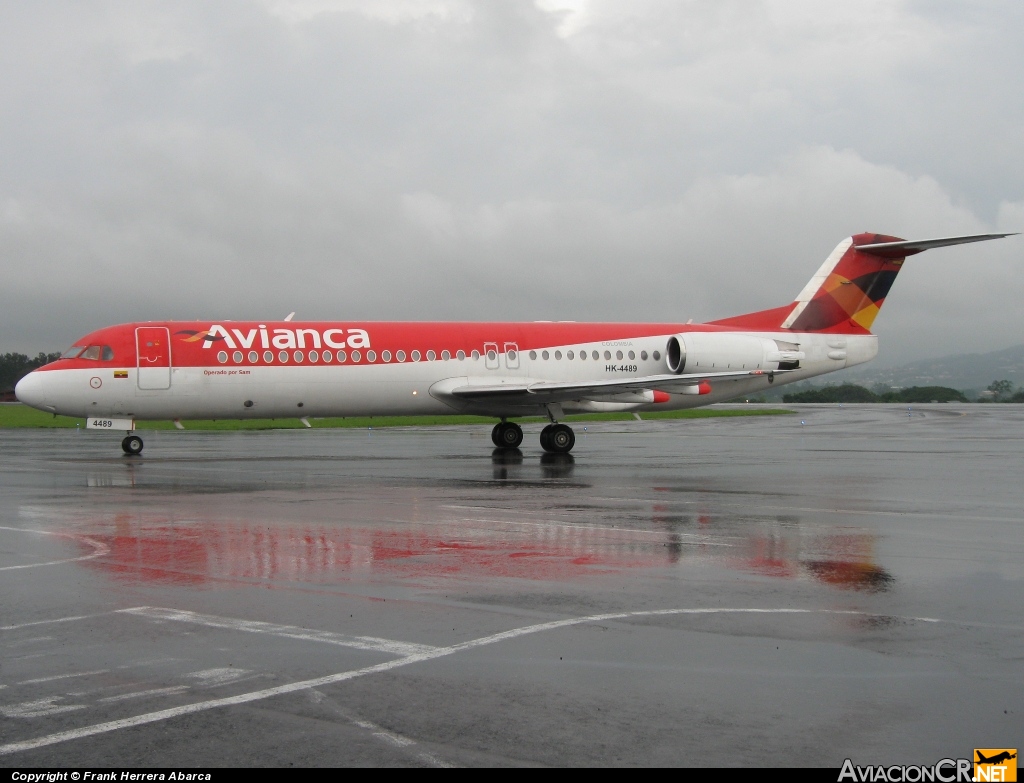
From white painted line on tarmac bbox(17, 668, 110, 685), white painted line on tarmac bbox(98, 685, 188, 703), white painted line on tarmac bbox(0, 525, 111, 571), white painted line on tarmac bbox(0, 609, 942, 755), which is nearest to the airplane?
white painted line on tarmac bbox(0, 525, 111, 571)

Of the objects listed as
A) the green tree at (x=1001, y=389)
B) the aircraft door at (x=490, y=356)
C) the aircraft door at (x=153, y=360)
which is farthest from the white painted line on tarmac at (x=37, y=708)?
the green tree at (x=1001, y=389)

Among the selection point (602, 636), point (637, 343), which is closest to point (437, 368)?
point (637, 343)

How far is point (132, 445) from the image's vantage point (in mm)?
25094

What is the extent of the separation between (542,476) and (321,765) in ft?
49.0

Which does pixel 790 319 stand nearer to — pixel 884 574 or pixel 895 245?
pixel 895 245

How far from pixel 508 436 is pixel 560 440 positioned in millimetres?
2228

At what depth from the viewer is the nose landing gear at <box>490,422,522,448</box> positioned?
27.0m

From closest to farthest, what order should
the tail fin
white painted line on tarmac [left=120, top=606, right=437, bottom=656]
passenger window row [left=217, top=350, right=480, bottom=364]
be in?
1. white painted line on tarmac [left=120, top=606, right=437, bottom=656]
2. passenger window row [left=217, top=350, right=480, bottom=364]
3. the tail fin

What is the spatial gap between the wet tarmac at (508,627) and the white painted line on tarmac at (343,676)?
2 cm

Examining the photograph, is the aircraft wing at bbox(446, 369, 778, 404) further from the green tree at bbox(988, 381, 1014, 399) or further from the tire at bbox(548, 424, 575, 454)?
the green tree at bbox(988, 381, 1014, 399)

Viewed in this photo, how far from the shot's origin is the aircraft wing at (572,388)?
24.9m

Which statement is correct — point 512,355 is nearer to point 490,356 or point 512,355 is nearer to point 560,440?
point 490,356

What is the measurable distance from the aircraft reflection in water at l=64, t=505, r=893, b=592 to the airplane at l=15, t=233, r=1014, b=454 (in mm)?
11921

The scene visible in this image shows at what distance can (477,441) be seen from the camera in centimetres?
3366
